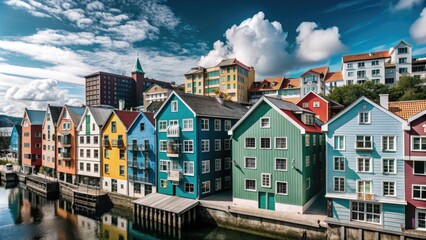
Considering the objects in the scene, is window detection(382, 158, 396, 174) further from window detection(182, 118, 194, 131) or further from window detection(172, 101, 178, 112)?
window detection(172, 101, 178, 112)

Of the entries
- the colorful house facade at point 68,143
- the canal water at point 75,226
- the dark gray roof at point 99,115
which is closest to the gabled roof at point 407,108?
the canal water at point 75,226

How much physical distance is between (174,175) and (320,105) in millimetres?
26718

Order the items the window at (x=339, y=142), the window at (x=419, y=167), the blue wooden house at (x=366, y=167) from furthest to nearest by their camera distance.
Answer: the window at (x=339, y=142) → the blue wooden house at (x=366, y=167) → the window at (x=419, y=167)

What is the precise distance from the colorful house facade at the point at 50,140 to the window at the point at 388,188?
57.4m

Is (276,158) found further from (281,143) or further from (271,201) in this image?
(271,201)

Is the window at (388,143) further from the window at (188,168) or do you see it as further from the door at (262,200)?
the window at (188,168)

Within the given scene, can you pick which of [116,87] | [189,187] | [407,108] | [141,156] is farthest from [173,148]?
[116,87]

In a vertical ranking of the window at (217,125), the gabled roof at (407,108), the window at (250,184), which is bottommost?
the window at (250,184)

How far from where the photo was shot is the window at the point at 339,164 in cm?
2581

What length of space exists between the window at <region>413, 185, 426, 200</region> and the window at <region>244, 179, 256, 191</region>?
1450 centimetres

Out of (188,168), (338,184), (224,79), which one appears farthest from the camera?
(224,79)

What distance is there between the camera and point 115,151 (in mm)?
44031

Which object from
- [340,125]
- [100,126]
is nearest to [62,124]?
[100,126]

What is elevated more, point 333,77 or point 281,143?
point 333,77
